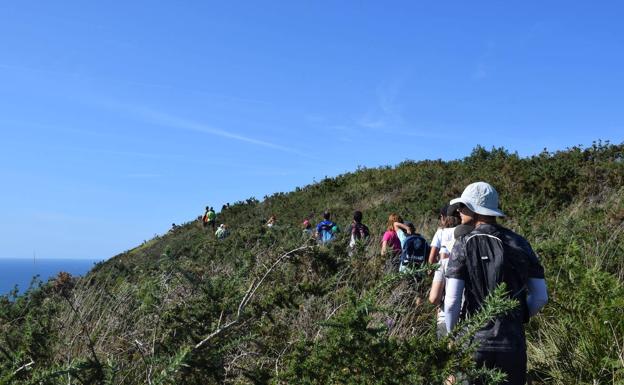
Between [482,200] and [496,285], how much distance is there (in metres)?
0.58

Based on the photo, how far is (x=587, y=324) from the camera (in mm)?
4508

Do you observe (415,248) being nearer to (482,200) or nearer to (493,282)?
(482,200)

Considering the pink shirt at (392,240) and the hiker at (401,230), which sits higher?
the hiker at (401,230)

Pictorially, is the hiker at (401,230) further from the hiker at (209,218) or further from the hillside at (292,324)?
the hiker at (209,218)

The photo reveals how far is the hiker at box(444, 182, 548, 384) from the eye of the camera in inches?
128

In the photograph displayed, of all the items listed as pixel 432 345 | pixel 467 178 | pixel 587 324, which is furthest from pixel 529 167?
pixel 432 345

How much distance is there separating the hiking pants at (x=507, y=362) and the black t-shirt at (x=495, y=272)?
35mm

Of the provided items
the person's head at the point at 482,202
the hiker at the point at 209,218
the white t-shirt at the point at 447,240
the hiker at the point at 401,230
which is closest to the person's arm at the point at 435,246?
the white t-shirt at the point at 447,240

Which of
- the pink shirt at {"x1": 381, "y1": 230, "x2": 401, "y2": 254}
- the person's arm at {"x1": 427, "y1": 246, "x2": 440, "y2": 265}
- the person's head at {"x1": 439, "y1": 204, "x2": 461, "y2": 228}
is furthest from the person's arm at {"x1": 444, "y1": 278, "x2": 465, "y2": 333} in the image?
the pink shirt at {"x1": 381, "y1": 230, "x2": 401, "y2": 254}

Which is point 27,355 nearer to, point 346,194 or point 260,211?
point 346,194

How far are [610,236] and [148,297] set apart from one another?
5.57 m

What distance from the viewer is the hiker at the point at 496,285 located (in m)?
3.26

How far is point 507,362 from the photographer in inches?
129

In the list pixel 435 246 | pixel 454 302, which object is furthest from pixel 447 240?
pixel 454 302
